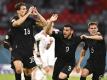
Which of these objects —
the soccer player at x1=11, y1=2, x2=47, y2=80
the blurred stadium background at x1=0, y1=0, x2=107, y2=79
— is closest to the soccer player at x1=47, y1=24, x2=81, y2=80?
the soccer player at x1=11, y1=2, x2=47, y2=80

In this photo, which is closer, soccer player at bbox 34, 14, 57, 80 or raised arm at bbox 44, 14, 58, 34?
raised arm at bbox 44, 14, 58, 34

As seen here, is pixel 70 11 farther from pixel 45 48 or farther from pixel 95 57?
pixel 95 57

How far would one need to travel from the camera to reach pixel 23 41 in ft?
39.4

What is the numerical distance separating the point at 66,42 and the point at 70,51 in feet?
0.72

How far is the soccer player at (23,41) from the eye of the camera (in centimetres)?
1187

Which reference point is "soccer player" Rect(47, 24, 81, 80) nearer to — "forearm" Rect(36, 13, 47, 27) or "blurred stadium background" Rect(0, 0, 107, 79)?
"forearm" Rect(36, 13, 47, 27)

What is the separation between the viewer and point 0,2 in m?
27.3

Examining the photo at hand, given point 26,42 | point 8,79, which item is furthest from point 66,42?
point 8,79

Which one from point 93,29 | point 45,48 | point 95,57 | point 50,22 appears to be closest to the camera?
point 50,22

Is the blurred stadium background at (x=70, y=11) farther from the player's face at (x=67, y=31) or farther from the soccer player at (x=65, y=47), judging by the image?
the player's face at (x=67, y=31)

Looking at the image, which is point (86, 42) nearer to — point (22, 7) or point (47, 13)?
point (22, 7)

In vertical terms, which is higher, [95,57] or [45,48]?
[45,48]

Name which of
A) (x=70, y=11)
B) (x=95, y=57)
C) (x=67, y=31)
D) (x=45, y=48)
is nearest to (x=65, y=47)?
(x=67, y=31)

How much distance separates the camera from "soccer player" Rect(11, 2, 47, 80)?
11.9 metres
